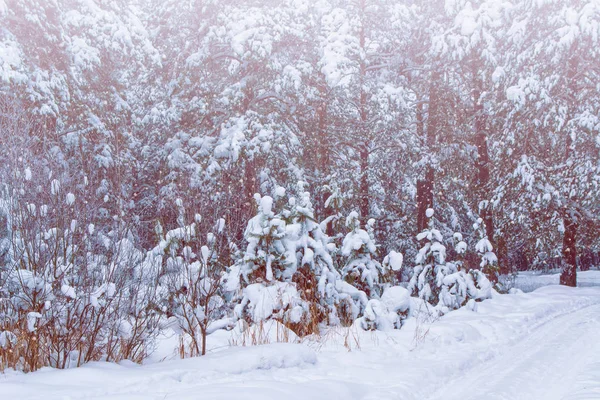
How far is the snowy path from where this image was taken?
19.6ft

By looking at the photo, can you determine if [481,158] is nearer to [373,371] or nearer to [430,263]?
[430,263]

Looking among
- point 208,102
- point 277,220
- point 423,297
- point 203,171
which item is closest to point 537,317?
point 423,297

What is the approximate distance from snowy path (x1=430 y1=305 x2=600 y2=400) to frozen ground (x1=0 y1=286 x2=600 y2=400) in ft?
0.04

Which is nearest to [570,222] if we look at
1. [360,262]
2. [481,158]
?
[481,158]

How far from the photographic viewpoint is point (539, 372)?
275 inches

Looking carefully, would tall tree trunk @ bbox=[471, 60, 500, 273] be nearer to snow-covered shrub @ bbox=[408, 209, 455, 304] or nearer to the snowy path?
snow-covered shrub @ bbox=[408, 209, 455, 304]

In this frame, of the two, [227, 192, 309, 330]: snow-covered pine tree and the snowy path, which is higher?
[227, 192, 309, 330]: snow-covered pine tree

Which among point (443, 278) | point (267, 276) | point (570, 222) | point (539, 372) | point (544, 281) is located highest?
point (570, 222)

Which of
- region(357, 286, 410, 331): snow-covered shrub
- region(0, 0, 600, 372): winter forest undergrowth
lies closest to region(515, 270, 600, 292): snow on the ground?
region(0, 0, 600, 372): winter forest undergrowth

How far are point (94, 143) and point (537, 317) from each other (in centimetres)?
1426

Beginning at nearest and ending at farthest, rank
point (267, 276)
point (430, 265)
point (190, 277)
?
point (190, 277)
point (267, 276)
point (430, 265)

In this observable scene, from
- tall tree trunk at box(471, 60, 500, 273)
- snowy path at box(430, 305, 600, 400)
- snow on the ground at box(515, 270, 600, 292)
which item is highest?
tall tree trunk at box(471, 60, 500, 273)

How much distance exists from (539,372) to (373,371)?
2.09m

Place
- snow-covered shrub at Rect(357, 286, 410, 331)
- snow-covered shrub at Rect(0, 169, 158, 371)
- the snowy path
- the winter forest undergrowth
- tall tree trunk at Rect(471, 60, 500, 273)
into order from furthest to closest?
tall tree trunk at Rect(471, 60, 500, 273) < the winter forest undergrowth < snow-covered shrub at Rect(357, 286, 410, 331) < snow-covered shrub at Rect(0, 169, 158, 371) < the snowy path
